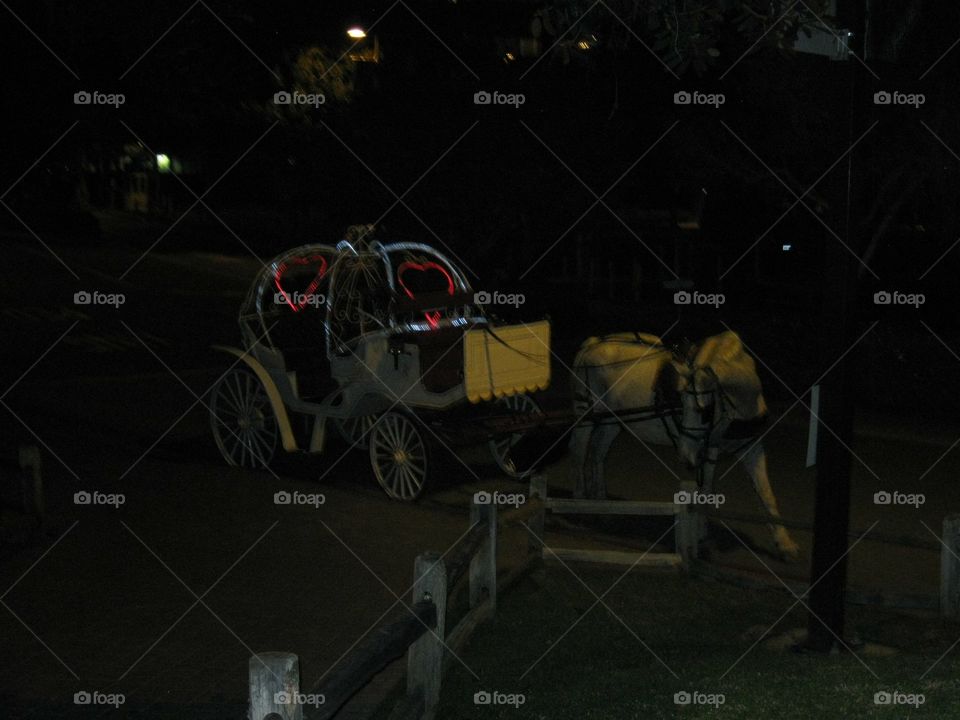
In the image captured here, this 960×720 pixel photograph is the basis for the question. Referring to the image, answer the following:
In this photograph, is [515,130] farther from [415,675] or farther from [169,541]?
[415,675]

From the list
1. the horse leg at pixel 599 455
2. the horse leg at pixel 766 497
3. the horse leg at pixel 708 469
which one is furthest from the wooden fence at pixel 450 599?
the horse leg at pixel 599 455

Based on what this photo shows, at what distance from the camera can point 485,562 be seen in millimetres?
8414

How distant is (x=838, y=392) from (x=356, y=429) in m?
8.10

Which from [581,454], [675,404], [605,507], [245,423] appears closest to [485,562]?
[605,507]

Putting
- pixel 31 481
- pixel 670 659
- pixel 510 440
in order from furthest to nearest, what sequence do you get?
pixel 510 440 → pixel 31 481 → pixel 670 659

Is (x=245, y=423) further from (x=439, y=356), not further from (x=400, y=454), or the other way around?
(x=439, y=356)

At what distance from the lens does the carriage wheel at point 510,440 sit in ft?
42.4

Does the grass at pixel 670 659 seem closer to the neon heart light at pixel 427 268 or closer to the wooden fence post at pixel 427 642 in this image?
the wooden fence post at pixel 427 642

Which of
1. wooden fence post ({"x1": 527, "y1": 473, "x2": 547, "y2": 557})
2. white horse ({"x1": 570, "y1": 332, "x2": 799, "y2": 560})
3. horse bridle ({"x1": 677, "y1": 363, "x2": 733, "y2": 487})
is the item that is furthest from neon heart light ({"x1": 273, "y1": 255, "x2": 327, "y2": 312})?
horse bridle ({"x1": 677, "y1": 363, "x2": 733, "y2": 487})

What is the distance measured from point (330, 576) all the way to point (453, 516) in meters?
2.27

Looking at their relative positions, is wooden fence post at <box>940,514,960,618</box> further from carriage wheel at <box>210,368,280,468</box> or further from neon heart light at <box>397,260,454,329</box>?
carriage wheel at <box>210,368,280,468</box>

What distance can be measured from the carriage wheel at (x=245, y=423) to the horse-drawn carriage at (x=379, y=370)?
14 mm

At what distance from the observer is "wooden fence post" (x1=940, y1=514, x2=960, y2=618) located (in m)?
8.38

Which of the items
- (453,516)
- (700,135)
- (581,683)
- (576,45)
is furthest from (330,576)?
(700,135)
